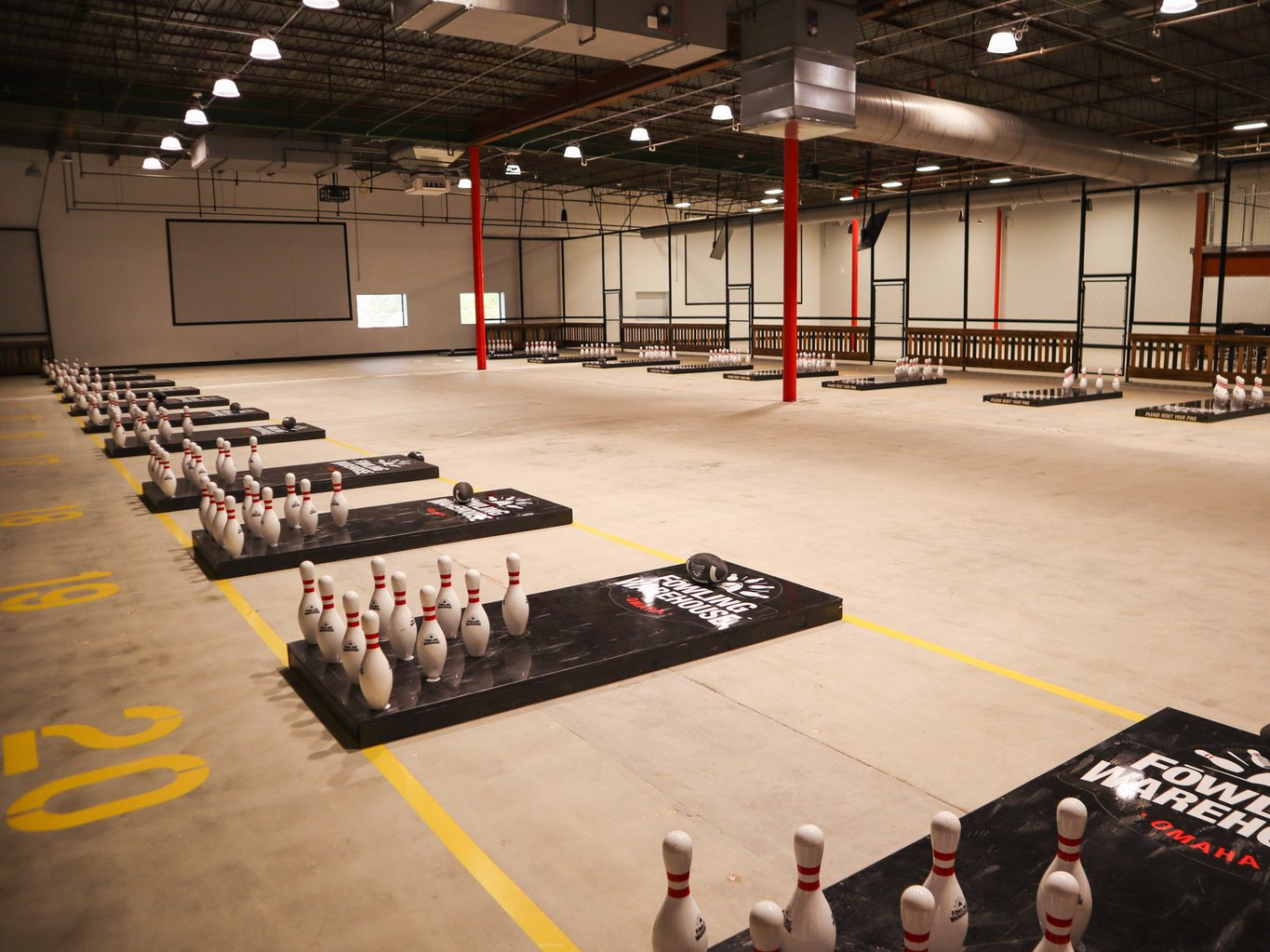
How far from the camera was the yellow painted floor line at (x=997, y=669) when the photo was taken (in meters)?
3.33

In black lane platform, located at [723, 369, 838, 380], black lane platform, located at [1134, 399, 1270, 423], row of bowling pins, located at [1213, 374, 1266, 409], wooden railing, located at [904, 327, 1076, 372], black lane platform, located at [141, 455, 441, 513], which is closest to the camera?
black lane platform, located at [141, 455, 441, 513]

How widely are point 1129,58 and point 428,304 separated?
19.6m

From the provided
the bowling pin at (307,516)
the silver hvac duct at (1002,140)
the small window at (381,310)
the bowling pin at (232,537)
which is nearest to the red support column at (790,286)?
the silver hvac duct at (1002,140)

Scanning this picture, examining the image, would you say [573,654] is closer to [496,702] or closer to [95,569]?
[496,702]

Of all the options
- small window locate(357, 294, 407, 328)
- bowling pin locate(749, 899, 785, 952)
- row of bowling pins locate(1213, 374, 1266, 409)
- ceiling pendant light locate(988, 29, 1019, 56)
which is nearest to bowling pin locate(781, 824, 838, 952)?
bowling pin locate(749, 899, 785, 952)

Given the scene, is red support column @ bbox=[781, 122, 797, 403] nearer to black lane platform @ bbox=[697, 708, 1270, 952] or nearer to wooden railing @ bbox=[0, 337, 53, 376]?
black lane platform @ bbox=[697, 708, 1270, 952]

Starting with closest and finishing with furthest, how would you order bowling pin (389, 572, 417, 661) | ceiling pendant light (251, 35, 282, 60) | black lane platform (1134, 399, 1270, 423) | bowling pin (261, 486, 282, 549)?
bowling pin (389, 572, 417, 661)
bowling pin (261, 486, 282, 549)
ceiling pendant light (251, 35, 282, 60)
black lane platform (1134, 399, 1270, 423)

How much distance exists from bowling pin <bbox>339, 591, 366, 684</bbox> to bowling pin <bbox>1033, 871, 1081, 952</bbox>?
7.79ft

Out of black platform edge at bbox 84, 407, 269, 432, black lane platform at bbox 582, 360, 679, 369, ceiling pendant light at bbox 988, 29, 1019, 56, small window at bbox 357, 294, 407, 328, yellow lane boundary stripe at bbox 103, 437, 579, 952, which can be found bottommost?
yellow lane boundary stripe at bbox 103, 437, 579, 952

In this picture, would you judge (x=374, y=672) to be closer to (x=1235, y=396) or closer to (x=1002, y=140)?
(x=1235, y=396)

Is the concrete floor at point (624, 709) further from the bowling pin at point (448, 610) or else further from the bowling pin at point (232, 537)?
the bowling pin at point (448, 610)

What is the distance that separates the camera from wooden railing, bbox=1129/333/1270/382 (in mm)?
14461

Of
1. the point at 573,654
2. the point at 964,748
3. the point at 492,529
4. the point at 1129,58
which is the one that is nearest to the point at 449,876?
the point at 573,654

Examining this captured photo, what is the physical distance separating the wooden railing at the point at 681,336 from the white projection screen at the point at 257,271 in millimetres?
8592
